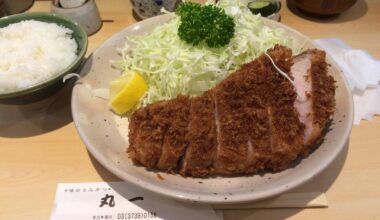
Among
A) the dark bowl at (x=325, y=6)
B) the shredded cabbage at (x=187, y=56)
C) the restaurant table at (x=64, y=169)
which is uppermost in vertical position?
the shredded cabbage at (x=187, y=56)

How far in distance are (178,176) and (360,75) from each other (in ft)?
4.15

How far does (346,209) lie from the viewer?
1332 millimetres

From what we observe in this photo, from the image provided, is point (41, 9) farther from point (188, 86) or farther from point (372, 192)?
point (372, 192)

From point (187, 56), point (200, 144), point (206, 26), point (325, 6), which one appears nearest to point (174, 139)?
point (200, 144)

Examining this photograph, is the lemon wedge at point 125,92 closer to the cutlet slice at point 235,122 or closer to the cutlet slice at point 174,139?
the cutlet slice at point 174,139

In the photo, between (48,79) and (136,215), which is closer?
(136,215)

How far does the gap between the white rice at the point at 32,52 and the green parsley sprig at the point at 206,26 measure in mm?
624

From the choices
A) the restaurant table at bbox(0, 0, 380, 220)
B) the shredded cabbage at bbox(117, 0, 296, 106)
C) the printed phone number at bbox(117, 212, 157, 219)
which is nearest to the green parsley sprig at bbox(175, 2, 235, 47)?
the shredded cabbage at bbox(117, 0, 296, 106)

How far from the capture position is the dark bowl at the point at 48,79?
1.49 m

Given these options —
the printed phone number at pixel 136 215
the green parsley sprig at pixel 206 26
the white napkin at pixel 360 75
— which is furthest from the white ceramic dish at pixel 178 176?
the green parsley sprig at pixel 206 26

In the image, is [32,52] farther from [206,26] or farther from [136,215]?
[136,215]

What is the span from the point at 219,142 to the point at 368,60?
124 cm

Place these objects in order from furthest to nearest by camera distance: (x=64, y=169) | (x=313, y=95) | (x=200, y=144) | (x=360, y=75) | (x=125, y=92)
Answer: (x=360, y=75) < (x=125, y=92) < (x=64, y=169) < (x=313, y=95) < (x=200, y=144)

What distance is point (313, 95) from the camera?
4.55ft
